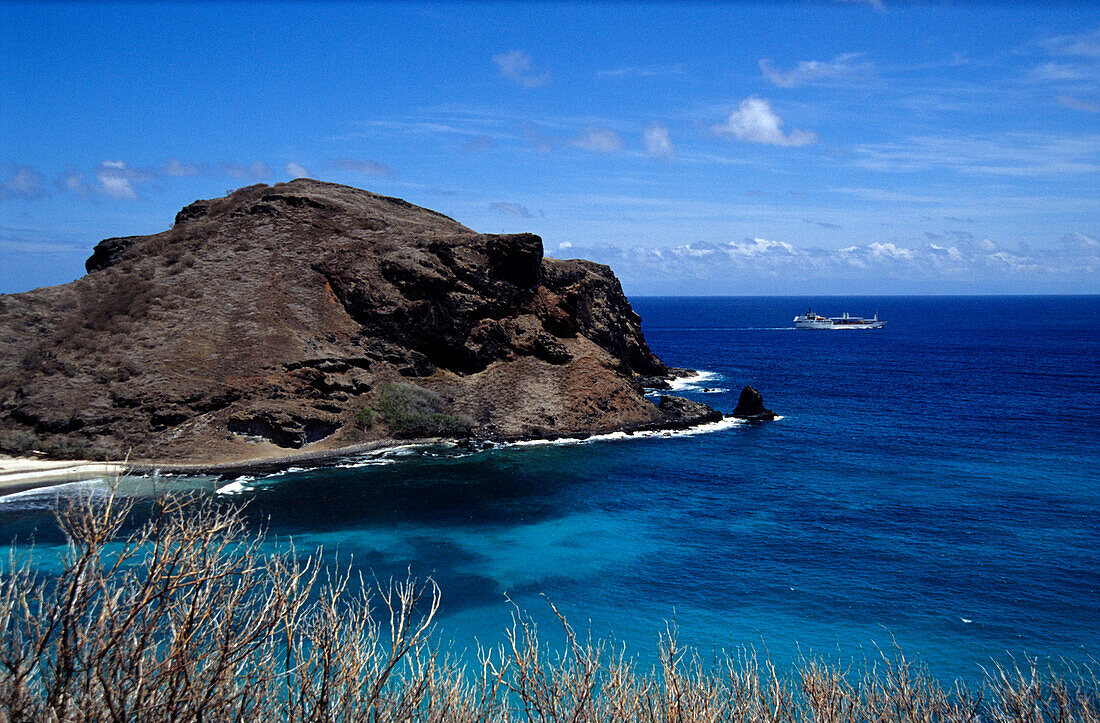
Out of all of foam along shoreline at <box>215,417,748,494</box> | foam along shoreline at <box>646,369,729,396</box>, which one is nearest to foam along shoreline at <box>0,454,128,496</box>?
foam along shoreline at <box>215,417,748,494</box>

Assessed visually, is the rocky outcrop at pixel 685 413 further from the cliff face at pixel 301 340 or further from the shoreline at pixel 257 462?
the cliff face at pixel 301 340

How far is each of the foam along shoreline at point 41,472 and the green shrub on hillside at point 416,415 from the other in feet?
57.7

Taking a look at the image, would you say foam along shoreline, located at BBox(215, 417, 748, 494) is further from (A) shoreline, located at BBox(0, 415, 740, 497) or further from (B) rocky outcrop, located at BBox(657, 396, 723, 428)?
(B) rocky outcrop, located at BBox(657, 396, 723, 428)

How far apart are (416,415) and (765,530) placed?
1088 inches

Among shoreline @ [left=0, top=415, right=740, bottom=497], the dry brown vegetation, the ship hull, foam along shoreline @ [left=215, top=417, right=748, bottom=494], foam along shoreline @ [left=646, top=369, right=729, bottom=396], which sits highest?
the ship hull

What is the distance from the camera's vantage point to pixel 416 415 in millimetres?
53938

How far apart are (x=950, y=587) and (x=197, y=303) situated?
5144 centimetres

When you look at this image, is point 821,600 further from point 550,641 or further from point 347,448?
point 347,448

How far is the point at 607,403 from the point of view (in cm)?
5962

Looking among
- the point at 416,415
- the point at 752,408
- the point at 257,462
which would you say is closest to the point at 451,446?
the point at 416,415

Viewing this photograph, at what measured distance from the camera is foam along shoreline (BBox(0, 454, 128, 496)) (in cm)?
3972

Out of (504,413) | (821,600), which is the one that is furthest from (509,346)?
(821,600)

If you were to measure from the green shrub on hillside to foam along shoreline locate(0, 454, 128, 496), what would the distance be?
1760 centimetres

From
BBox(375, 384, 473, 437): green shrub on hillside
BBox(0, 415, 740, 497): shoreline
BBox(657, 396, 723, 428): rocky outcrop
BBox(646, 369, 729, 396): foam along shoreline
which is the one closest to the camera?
BBox(0, 415, 740, 497): shoreline
